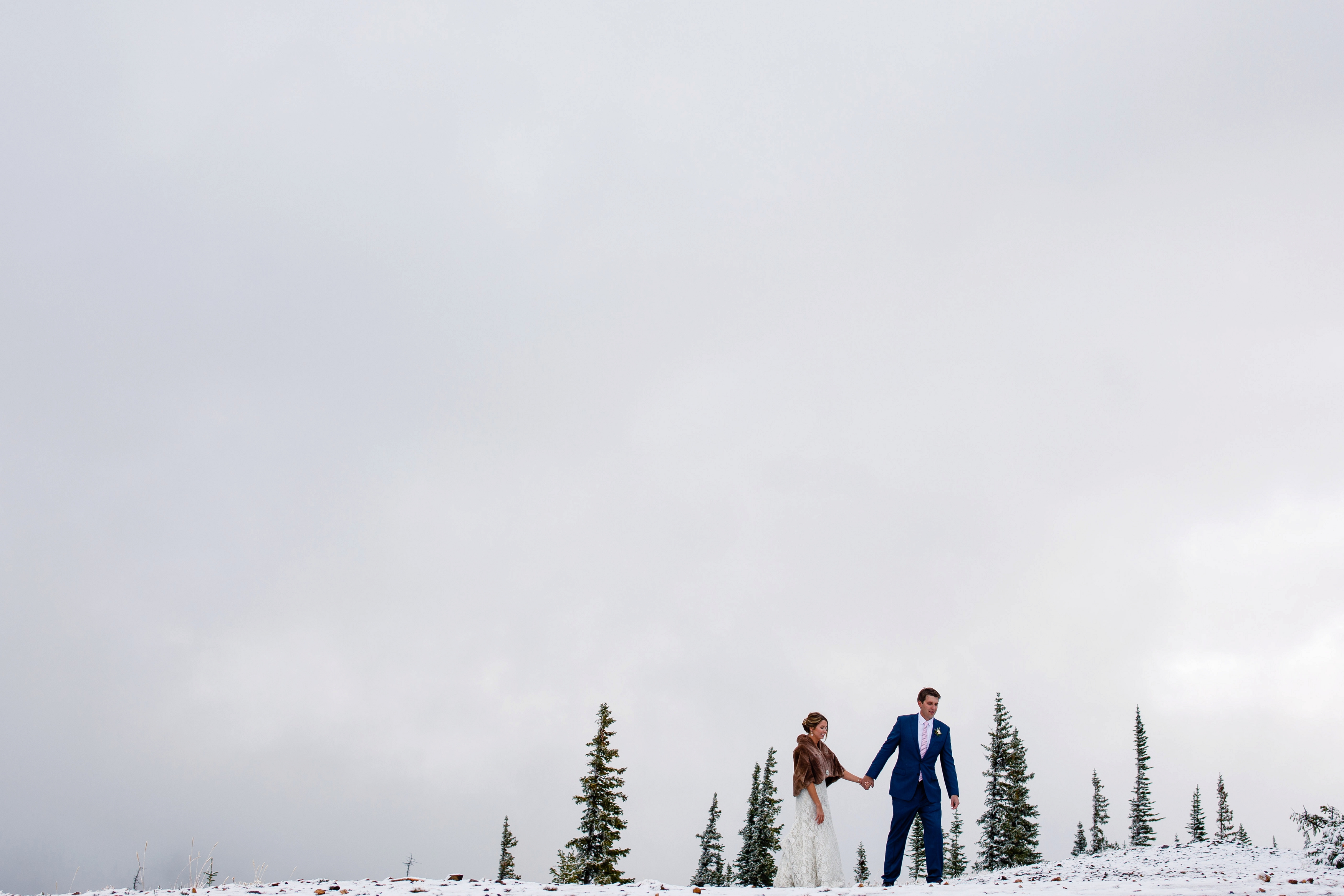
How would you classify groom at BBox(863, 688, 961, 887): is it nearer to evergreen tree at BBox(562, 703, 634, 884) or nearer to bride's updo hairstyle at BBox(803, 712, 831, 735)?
bride's updo hairstyle at BBox(803, 712, 831, 735)

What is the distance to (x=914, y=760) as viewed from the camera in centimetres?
1431

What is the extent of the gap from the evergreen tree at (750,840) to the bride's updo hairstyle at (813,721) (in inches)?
1685

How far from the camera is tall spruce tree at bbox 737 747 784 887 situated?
167ft

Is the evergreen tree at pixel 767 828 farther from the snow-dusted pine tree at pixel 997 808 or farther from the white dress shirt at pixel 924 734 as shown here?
the white dress shirt at pixel 924 734

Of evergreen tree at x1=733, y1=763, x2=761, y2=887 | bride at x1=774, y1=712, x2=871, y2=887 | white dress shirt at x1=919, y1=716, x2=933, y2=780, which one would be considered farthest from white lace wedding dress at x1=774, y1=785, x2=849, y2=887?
evergreen tree at x1=733, y1=763, x2=761, y2=887

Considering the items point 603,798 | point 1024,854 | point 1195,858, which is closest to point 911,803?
point 1195,858

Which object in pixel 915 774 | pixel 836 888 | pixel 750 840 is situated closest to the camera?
pixel 836 888

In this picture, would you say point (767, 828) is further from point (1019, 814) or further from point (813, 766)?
point (813, 766)

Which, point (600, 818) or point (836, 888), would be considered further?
point (600, 818)

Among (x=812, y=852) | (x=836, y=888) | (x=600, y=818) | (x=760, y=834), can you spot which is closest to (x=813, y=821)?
(x=812, y=852)

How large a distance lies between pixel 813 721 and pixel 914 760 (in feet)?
5.59

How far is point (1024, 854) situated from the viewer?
45.9 m

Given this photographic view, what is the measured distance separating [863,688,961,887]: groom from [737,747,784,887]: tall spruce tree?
38.5 m

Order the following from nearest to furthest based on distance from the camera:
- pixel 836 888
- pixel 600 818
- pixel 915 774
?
pixel 836 888
pixel 915 774
pixel 600 818
